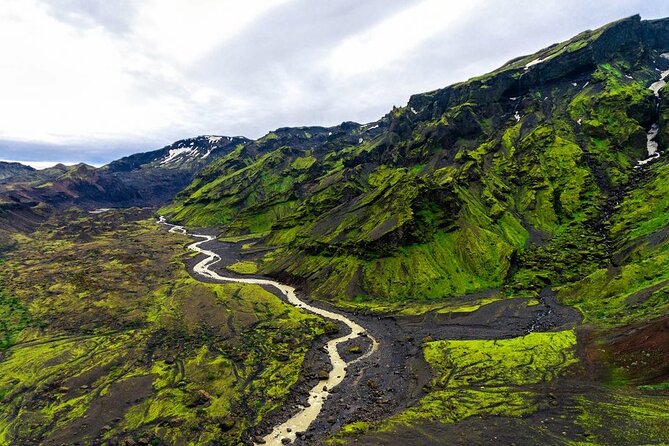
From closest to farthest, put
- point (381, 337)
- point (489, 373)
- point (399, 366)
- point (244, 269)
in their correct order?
point (489, 373)
point (399, 366)
point (381, 337)
point (244, 269)

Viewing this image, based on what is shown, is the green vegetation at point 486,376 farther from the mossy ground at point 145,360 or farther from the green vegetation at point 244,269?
the green vegetation at point 244,269

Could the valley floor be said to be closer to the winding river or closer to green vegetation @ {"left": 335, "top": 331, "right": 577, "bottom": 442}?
green vegetation @ {"left": 335, "top": 331, "right": 577, "bottom": 442}

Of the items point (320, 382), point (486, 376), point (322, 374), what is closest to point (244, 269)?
point (322, 374)

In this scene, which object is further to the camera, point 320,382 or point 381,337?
point 381,337

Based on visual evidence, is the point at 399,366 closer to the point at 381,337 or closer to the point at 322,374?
the point at 381,337

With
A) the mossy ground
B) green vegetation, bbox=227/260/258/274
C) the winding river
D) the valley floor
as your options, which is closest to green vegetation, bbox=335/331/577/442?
the valley floor

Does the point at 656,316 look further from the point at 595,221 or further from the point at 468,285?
the point at 595,221

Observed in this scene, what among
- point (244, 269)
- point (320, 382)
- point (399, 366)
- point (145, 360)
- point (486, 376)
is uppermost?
point (244, 269)

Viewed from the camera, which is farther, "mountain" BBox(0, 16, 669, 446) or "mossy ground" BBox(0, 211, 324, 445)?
"mossy ground" BBox(0, 211, 324, 445)
